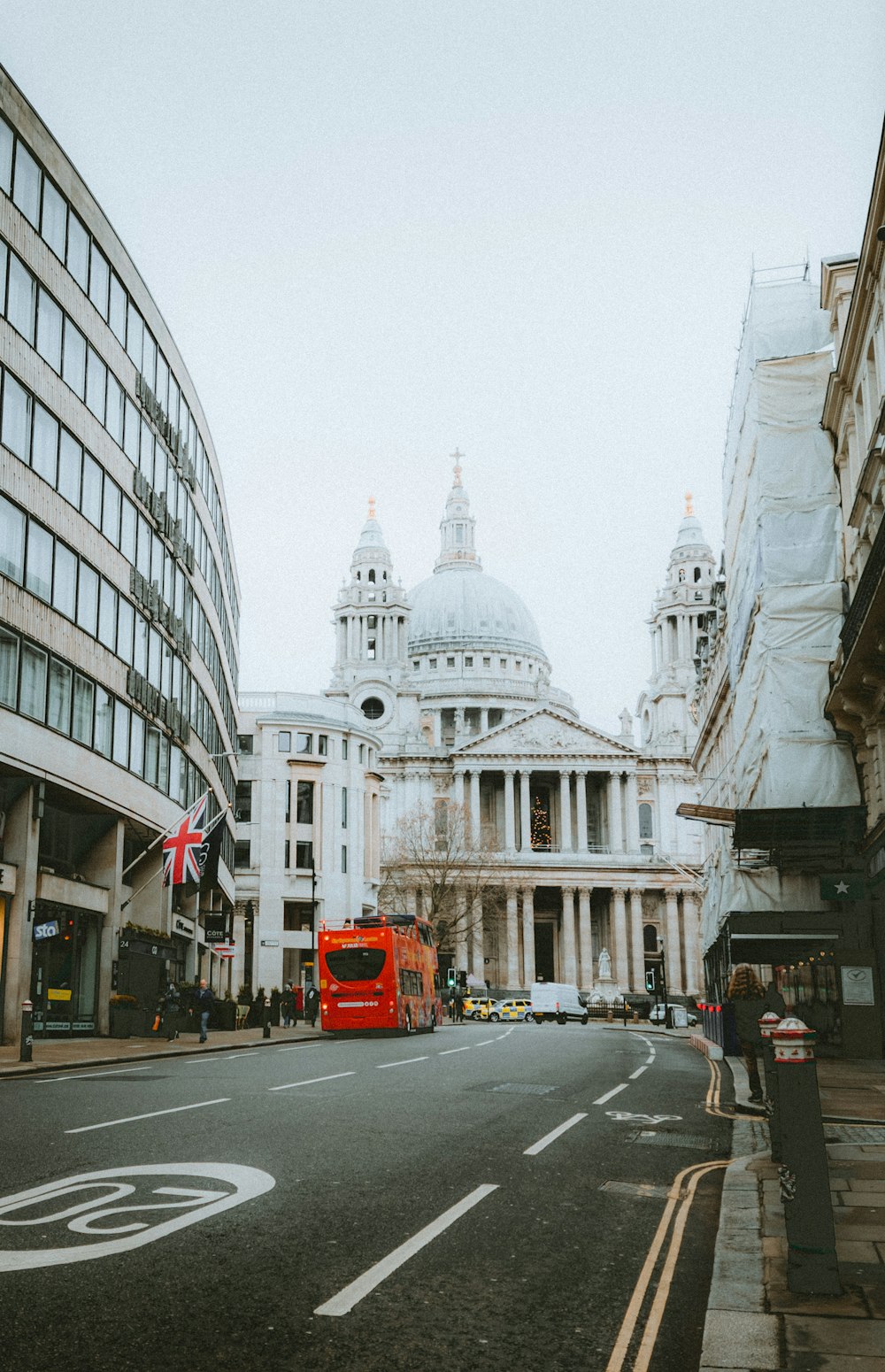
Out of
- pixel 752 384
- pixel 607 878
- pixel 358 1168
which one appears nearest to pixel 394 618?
pixel 607 878

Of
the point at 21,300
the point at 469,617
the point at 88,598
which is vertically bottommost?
the point at 88,598

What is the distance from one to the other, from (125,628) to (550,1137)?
2428 cm

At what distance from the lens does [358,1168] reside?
34.2ft

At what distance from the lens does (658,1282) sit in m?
7.30

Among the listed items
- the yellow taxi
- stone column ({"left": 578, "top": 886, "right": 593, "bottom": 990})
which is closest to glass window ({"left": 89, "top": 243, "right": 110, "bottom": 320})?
the yellow taxi

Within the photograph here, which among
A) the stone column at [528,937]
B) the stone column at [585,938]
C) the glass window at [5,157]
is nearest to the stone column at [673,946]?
the stone column at [585,938]

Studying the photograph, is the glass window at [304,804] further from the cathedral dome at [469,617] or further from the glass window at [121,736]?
the cathedral dome at [469,617]

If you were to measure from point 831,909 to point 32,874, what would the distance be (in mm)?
18605

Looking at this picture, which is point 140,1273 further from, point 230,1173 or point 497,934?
point 497,934

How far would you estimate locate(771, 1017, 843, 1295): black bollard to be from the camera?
658 cm

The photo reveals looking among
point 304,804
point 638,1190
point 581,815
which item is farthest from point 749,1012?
point 581,815

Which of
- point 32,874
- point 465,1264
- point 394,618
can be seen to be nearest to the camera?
point 465,1264

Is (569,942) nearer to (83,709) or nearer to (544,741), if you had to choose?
(544,741)

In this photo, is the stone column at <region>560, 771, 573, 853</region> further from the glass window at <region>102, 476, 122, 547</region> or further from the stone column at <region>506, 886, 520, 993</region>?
the glass window at <region>102, 476, 122, 547</region>
